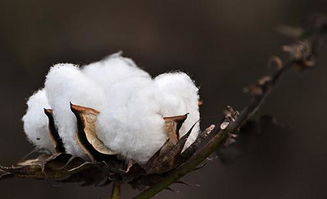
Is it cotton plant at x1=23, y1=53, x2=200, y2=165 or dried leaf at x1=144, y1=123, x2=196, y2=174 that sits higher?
cotton plant at x1=23, y1=53, x2=200, y2=165

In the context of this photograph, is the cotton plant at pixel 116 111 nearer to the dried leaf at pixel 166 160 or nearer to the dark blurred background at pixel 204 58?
the dried leaf at pixel 166 160

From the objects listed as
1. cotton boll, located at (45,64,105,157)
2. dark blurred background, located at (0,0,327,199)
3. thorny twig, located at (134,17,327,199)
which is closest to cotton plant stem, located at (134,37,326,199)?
thorny twig, located at (134,17,327,199)

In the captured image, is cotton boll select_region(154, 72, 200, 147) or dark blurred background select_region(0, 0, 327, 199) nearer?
cotton boll select_region(154, 72, 200, 147)

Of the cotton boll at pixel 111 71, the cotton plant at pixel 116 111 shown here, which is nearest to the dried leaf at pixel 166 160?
the cotton plant at pixel 116 111

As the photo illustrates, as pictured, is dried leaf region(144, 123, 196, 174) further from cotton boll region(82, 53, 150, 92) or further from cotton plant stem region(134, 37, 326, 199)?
cotton boll region(82, 53, 150, 92)

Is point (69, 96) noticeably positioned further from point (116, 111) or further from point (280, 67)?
point (280, 67)

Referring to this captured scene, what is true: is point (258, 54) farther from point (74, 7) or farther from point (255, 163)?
point (74, 7)

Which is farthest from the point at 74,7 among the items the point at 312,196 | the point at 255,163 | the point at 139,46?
the point at 312,196
